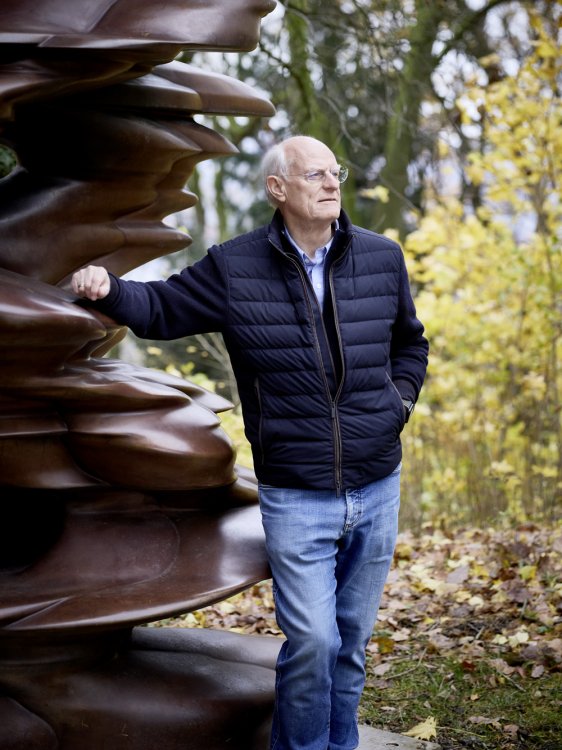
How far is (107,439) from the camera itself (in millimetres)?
3400

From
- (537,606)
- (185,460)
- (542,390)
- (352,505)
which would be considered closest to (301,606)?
(352,505)

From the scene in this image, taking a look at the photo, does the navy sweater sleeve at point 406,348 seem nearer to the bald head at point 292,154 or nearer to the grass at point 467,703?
the bald head at point 292,154

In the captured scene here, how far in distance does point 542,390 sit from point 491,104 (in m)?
2.25

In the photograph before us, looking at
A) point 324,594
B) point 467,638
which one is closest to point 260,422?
point 324,594

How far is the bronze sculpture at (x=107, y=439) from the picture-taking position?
126 inches

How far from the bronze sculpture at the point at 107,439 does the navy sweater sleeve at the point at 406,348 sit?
657mm

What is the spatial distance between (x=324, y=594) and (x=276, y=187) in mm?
1317

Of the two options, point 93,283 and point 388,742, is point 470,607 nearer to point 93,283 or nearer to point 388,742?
point 388,742

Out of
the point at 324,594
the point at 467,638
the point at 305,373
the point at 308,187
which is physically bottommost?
the point at 467,638

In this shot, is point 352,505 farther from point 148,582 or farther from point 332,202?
point 332,202

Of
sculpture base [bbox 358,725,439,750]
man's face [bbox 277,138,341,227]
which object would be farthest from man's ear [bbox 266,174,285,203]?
sculpture base [bbox 358,725,439,750]

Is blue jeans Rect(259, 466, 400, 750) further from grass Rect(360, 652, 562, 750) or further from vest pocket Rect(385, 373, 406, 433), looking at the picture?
grass Rect(360, 652, 562, 750)

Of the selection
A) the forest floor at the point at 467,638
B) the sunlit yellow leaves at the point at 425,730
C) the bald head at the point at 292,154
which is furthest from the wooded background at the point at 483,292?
the bald head at the point at 292,154

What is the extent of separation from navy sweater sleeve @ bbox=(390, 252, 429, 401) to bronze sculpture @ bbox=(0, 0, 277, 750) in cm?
66
